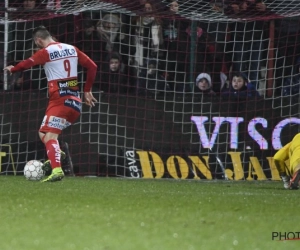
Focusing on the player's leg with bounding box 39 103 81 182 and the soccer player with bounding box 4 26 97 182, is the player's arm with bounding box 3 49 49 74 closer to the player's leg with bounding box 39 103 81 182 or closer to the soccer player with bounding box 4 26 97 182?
the soccer player with bounding box 4 26 97 182

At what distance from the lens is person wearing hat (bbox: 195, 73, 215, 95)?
1745 cm

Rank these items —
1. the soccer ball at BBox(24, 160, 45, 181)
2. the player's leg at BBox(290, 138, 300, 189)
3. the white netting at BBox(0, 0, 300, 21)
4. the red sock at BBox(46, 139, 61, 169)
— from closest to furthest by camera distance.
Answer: the player's leg at BBox(290, 138, 300, 189)
the red sock at BBox(46, 139, 61, 169)
the soccer ball at BBox(24, 160, 45, 181)
the white netting at BBox(0, 0, 300, 21)

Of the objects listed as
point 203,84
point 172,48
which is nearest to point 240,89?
point 203,84

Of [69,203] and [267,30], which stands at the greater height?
[267,30]

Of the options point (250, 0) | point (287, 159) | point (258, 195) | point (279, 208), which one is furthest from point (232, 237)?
point (250, 0)

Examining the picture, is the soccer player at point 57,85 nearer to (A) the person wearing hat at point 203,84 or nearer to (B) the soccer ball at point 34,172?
(B) the soccer ball at point 34,172

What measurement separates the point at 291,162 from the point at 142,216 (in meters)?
4.53

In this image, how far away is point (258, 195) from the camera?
13.0 meters

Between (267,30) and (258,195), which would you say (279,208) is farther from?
(267,30)

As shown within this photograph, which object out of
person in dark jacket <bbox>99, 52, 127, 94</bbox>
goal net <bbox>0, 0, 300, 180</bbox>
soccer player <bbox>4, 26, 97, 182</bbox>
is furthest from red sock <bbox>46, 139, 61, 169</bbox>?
person in dark jacket <bbox>99, 52, 127, 94</bbox>

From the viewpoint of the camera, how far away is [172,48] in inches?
706

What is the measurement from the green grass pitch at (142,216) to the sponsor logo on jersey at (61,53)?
1766mm

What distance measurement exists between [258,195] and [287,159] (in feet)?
4.63

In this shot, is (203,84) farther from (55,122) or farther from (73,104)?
(55,122)
